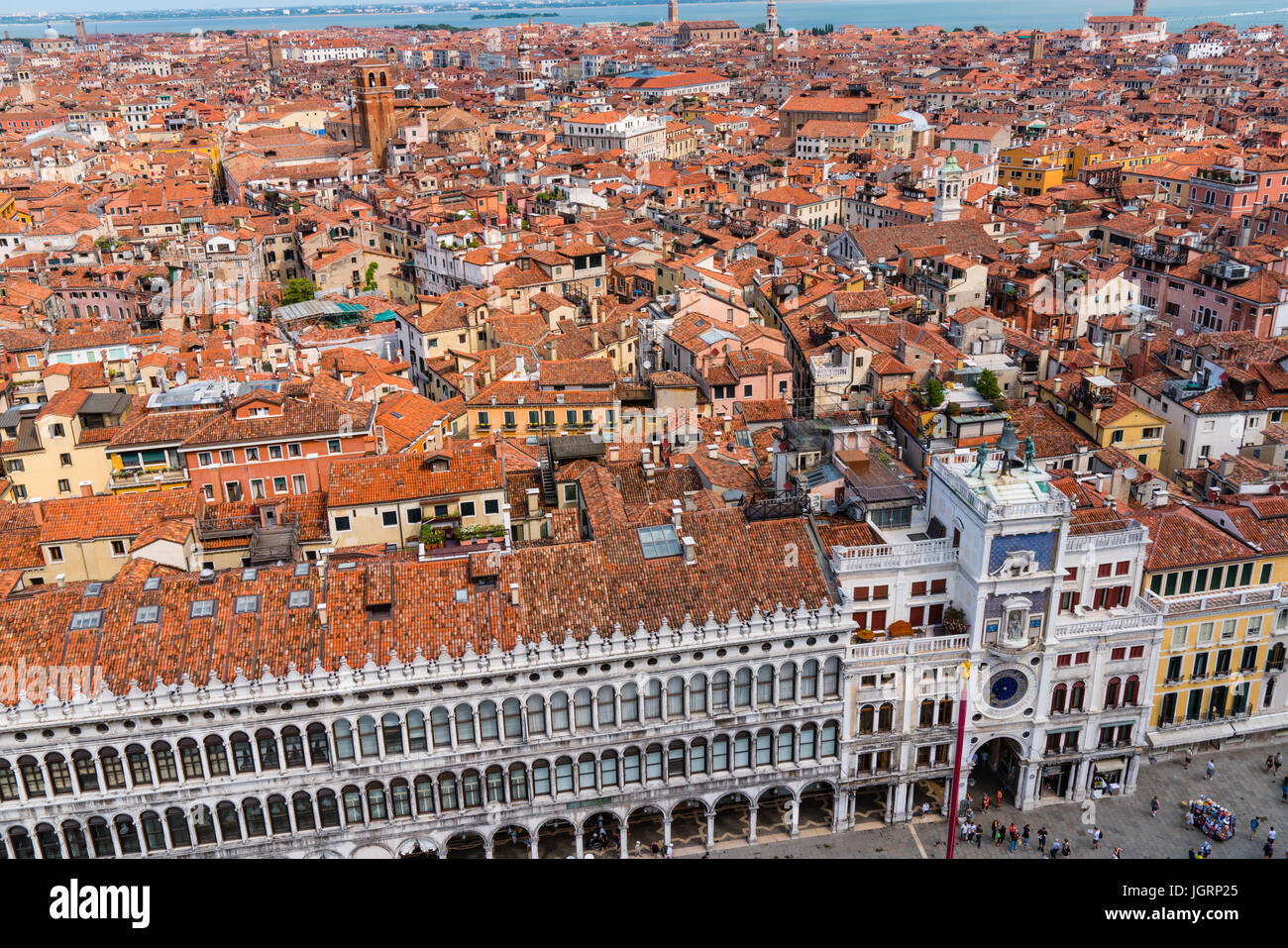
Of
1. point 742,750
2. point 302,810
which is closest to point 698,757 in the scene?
point 742,750

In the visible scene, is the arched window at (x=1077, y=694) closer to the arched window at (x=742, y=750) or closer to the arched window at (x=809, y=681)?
the arched window at (x=809, y=681)

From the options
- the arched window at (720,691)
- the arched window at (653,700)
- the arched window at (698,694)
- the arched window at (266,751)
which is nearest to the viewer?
the arched window at (266,751)

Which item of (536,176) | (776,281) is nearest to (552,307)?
(776,281)

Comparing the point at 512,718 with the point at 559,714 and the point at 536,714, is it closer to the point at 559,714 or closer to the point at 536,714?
the point at 536,714

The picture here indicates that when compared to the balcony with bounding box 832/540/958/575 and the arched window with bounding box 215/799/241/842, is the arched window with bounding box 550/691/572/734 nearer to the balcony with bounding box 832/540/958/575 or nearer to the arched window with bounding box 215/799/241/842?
the arched window with bounding box 215/799/241/842

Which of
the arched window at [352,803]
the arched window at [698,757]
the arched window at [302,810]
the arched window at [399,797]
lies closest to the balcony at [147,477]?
the arched window at [302,810]

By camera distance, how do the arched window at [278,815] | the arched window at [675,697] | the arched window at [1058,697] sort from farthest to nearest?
the arched window at [1058,697] → the arched window at [675,697] → the arched window at [278,815]

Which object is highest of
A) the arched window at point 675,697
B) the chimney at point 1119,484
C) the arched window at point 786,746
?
the chimney at point 1119,484
